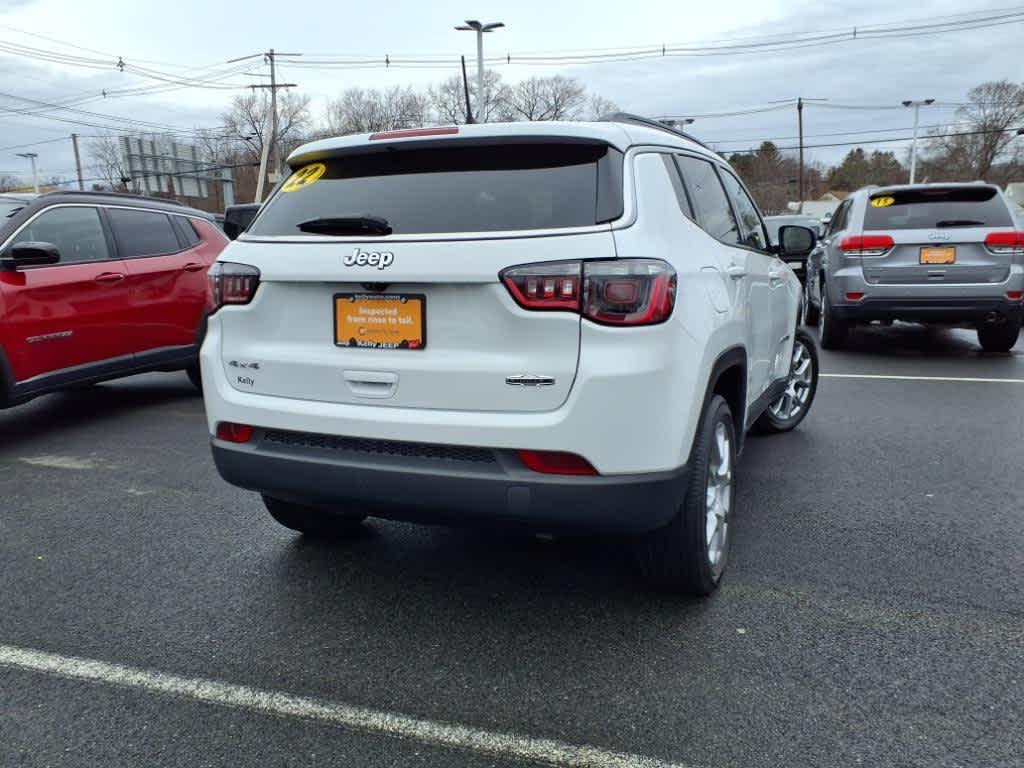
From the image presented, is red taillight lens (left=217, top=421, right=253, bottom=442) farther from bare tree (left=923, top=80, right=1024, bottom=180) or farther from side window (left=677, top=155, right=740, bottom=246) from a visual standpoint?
bare tree (left=923, top=80, right=1024, bottom=180)

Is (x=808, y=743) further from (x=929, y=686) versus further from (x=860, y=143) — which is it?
(x=860, y=143)

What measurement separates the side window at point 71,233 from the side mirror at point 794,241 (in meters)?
4.93

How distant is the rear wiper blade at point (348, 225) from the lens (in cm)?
278

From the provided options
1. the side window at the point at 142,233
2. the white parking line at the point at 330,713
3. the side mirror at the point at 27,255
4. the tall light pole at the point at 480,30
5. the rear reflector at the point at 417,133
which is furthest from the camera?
the tall light pole at the point at 480,30

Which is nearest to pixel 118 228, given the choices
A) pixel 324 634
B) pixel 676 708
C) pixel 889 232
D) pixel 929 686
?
pixel 324 634

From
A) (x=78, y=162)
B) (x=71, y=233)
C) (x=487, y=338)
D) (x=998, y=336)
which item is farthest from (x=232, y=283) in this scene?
(x=78, y=162)

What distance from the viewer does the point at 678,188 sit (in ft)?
10.2

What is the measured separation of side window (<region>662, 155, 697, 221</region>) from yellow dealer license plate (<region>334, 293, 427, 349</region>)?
1.06 m

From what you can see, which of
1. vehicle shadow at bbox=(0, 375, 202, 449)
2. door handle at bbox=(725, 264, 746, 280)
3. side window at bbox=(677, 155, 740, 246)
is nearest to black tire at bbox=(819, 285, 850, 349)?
side window at bbox=(677, 155, 740, 246)

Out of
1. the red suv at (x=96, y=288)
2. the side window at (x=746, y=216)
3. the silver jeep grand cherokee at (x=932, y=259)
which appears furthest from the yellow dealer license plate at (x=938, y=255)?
the red suv at (x=96, y=288)

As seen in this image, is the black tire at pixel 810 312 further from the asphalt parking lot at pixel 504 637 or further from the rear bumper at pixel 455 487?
the rear bumper at pixel 455 487

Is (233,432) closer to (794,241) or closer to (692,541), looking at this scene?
(692,541)

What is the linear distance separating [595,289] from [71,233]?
507 cm

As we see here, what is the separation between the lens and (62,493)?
182 inches
